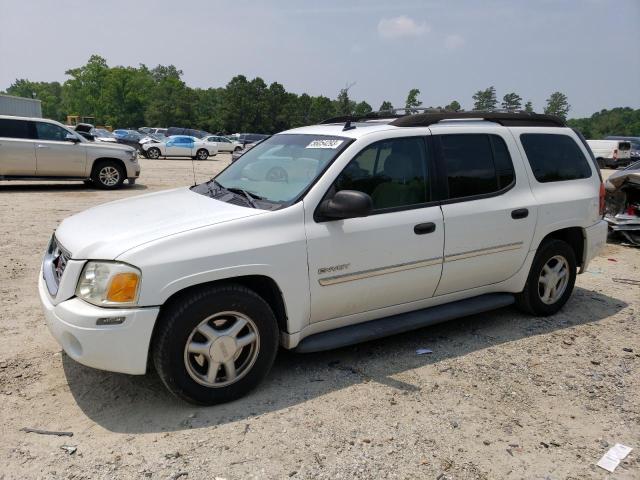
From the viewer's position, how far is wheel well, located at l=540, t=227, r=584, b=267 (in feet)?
16.3

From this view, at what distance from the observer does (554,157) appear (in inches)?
191

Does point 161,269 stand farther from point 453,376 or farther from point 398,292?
point 453,376

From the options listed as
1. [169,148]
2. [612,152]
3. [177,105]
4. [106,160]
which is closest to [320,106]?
[177,105]

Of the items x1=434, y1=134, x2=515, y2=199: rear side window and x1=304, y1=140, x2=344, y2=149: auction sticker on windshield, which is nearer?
x1=304, y1=140, x2=344, y2=149: auction sticker on windshield

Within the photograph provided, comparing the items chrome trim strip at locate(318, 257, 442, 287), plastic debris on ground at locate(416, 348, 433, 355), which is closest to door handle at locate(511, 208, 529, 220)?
chrome trim strip at locate(318, 257, 442, 287)

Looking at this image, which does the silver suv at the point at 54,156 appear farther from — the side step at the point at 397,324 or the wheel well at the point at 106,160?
the side step at the point at 397,324

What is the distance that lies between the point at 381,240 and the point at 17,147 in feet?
39.0

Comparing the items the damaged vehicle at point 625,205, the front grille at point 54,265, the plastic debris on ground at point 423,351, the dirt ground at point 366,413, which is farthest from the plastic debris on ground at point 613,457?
the damaged vehicle at point 625,205

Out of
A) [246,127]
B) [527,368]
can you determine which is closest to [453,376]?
[527,368]

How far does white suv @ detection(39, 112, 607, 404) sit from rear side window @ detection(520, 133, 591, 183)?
0.01 meters

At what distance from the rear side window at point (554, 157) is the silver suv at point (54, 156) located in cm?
1181

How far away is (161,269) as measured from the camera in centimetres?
295

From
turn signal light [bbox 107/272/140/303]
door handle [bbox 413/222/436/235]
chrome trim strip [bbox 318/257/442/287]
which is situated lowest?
chrome trim strip [bbox 318/257/442/287]

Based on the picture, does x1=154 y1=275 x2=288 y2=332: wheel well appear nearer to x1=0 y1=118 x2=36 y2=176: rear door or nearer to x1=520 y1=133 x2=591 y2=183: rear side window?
x1=520 y1=133 x2=591 y2=183: rear side window
